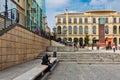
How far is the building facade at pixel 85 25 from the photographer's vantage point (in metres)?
128

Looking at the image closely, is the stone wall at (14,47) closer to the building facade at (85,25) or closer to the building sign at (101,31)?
the building sign at (101,31)

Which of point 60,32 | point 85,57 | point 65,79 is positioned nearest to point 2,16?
point 65,79

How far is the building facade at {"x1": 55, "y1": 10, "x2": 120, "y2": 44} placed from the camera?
12800cm

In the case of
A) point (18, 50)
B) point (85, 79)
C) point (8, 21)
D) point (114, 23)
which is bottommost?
point (85, 79)

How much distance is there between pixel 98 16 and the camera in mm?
129000

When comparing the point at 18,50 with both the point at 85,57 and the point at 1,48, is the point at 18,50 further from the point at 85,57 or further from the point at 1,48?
the point at 85,57

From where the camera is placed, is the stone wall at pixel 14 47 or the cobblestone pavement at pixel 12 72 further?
the stone wall at pixel 14 47

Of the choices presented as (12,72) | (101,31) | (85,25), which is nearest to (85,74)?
(12,72)

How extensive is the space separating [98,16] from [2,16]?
367 feet

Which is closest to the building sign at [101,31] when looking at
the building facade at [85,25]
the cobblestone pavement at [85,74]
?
the building facade at [85,25]

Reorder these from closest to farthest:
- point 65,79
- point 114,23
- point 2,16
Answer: point 65,79
point 2,16
point 114,23

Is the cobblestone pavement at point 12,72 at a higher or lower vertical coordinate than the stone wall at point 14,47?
lower

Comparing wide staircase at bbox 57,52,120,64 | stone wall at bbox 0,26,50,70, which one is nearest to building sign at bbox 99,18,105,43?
wide staircase at bbox 57,52,120,64

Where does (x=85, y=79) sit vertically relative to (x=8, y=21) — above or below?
below
